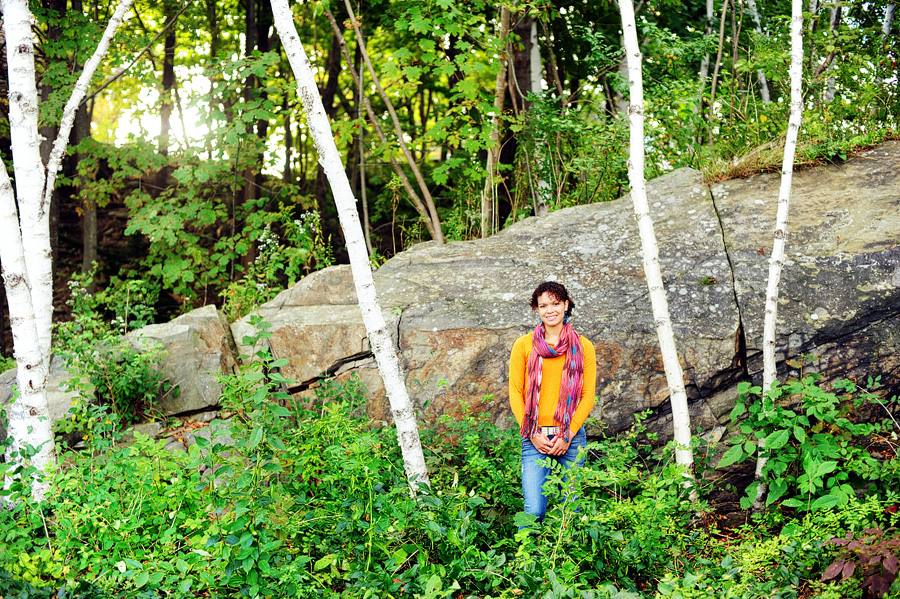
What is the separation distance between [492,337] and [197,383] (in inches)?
109

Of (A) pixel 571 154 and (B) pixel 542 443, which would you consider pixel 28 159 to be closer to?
(B) pixel 542 443

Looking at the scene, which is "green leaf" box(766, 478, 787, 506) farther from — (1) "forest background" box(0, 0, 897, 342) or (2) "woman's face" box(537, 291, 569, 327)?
(1) "forest background" box(0, 0, 897, 342)

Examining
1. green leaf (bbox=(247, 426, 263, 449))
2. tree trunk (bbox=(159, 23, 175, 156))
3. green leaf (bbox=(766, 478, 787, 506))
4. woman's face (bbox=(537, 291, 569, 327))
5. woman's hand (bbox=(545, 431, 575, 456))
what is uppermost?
tree trunk (bbox=(159, 23, 175, 156))

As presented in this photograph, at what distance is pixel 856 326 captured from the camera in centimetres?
510

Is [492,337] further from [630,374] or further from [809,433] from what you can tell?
[809,433]

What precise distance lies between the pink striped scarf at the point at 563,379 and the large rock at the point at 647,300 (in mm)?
1185

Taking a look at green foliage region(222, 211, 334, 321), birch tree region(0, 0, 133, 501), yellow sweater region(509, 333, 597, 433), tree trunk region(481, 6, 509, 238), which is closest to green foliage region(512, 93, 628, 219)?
tree trunk region(481, 6, 509, 238)

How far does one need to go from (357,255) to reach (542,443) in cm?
168

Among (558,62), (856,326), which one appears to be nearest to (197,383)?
(856,326)

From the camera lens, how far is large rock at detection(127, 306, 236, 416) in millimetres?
5883

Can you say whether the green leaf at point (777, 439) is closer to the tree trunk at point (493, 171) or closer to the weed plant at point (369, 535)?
the weed plant at point (369, 535)

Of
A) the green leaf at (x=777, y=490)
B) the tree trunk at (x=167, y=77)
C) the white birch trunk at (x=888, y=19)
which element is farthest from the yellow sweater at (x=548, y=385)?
the tree trunk at (x=167, y=77)

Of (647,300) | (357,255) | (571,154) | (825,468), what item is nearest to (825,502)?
(825,468)

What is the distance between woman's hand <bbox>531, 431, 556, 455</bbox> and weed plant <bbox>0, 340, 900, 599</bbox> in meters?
0.36
